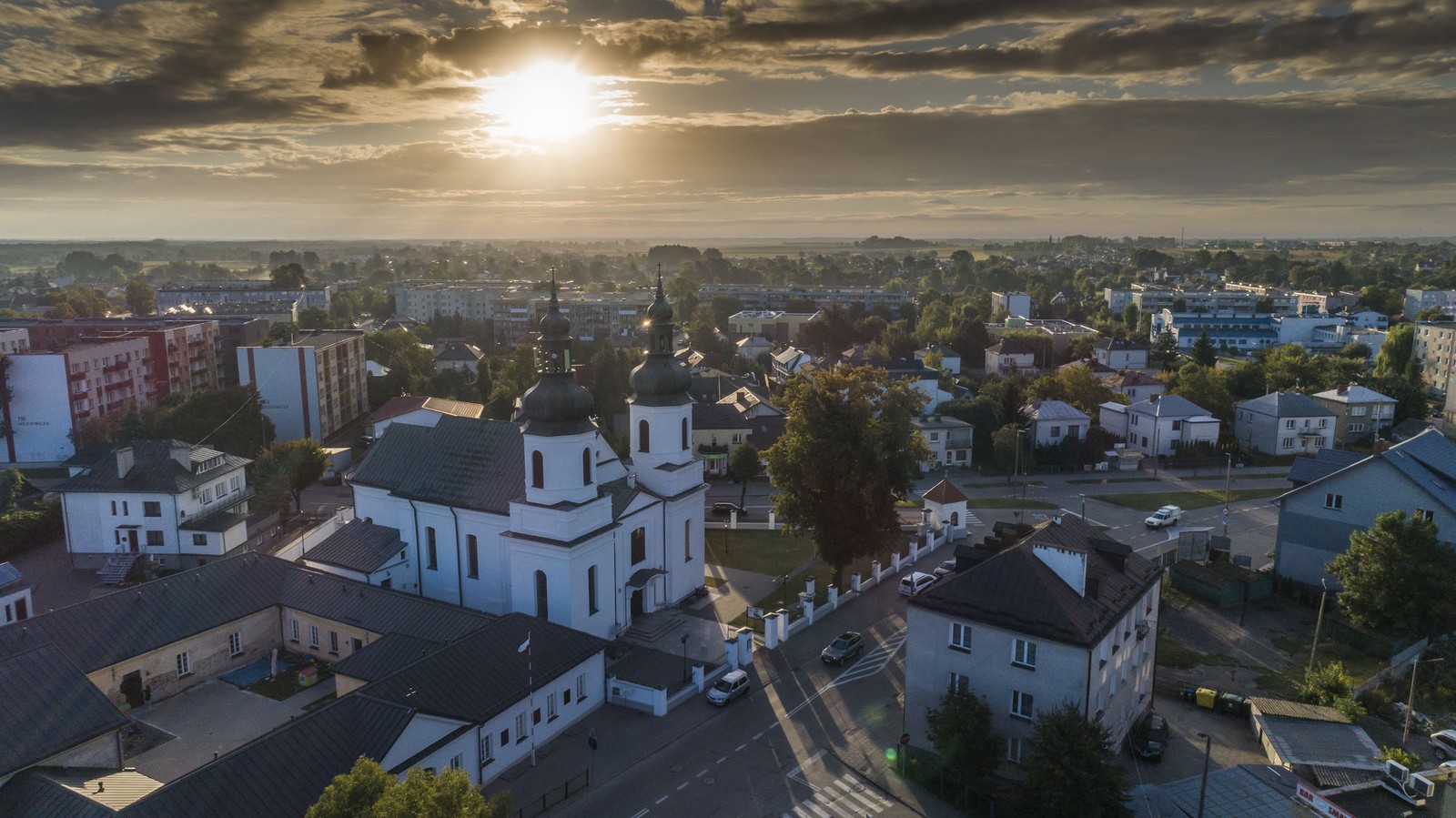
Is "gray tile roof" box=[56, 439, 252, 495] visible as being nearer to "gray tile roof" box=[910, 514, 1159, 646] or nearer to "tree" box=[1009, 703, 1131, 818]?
"gray tile roof" box=[910, 514, 1159, 646]

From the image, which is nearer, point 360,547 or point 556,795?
point 556,795

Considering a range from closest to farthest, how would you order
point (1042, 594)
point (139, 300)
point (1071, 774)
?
1. point (1071, 774)
2. point (1042, 594)
3. point (139, 300)

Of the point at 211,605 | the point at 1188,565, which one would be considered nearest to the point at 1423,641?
the point at 1188,565

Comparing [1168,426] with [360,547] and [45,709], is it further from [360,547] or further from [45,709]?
[45,709]

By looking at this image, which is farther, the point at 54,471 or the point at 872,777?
the point at 54,471

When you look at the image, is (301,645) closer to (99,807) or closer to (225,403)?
(99,807)

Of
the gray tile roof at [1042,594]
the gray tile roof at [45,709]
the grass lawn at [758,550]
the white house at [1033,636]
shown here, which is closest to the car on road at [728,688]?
the white house at [1033,636]

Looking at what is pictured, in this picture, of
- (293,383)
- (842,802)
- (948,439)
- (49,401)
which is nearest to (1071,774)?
(842,802)
